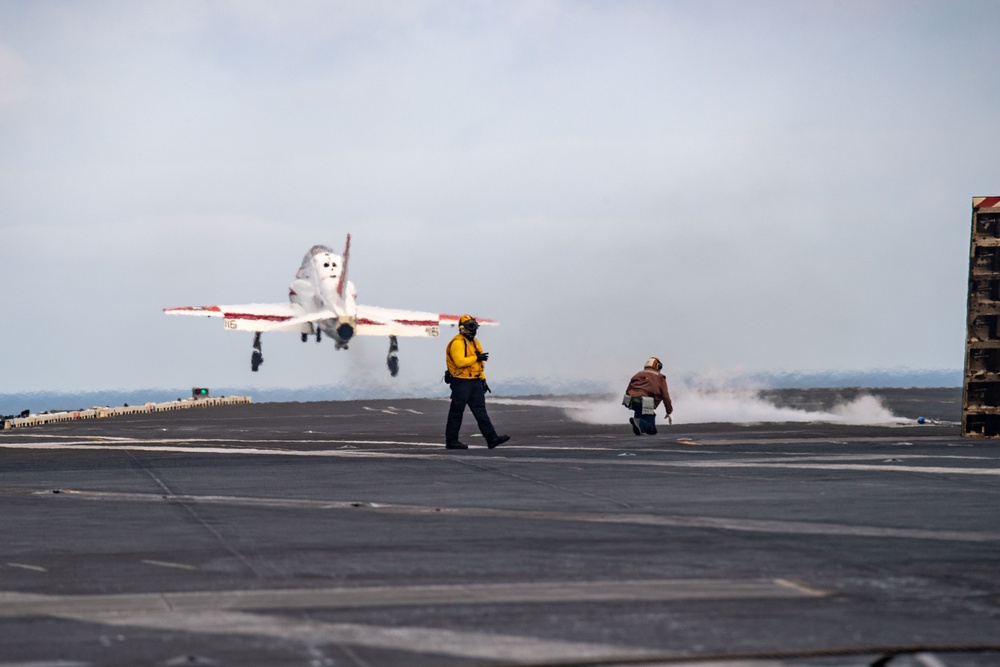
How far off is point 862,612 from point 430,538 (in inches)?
173

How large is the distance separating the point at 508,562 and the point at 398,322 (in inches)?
2916

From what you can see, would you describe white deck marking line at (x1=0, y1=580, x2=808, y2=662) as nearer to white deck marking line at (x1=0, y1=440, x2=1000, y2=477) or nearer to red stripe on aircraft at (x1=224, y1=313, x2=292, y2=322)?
white deck marking line at (x1=0, y1=440, x2=1000, y2=477)

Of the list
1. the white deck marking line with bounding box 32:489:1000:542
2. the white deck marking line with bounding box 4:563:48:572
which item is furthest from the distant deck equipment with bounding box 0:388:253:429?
the white deck marking line with bounding box 4:563:48:572

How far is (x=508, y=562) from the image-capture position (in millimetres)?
9453

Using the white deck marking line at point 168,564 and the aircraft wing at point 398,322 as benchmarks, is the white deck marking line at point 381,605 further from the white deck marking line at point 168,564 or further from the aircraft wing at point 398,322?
the aircraft wing at point 398,322

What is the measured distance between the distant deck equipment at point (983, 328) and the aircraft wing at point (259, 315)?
58.1 meters

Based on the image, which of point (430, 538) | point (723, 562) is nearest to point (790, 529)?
point (723, 562)

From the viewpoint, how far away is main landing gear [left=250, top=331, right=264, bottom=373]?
81.4 m

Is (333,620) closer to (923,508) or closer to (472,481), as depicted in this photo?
(923,508)

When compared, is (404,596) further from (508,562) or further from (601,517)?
(601,517)

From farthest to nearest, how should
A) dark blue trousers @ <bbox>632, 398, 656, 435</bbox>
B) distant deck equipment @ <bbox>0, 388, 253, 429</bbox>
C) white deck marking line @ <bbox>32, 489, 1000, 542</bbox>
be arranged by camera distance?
distant deck equipment @ <bbox>0, 388, 253, 429</bbox> → dark blue trousers @ <bbox>632, 398, 656, 435</bbox> → white deck marking line @ <bbox>32, 489, 1000, 542</bbox>

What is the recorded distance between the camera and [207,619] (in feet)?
23.9

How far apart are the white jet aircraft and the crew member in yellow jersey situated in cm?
5393

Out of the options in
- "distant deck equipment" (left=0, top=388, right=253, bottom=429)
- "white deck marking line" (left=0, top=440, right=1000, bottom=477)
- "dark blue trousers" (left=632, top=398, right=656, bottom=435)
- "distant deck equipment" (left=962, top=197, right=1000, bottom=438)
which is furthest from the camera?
"distant deck equipment" (left=0, top=388, right=253, bottom=429)
